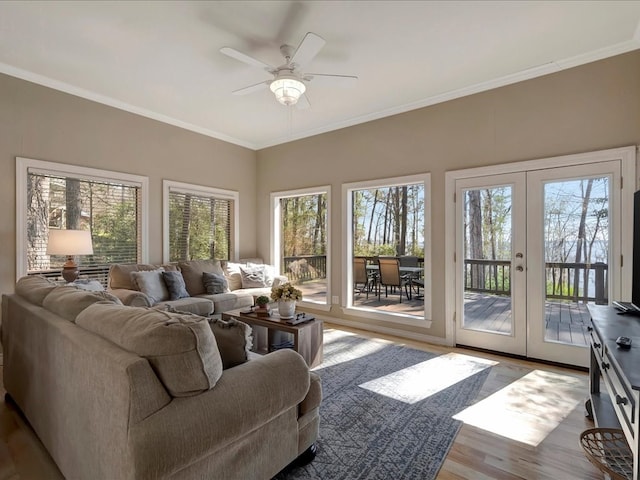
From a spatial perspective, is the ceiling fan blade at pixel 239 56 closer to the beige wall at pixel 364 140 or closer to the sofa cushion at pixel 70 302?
the sofa cushion at pixel 70 302

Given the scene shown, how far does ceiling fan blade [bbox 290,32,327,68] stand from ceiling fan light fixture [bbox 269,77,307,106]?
0.17 metres

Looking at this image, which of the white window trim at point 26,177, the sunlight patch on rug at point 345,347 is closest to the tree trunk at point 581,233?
the sunlight patch on rug at point 345,347

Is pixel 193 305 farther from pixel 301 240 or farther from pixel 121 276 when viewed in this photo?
pixel 301 240

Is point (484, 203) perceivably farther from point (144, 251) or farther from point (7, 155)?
point (7, 155)

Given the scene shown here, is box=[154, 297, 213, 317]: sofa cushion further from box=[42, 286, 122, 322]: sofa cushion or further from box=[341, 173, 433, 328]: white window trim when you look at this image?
box=[341, 173, 433, 328]: white window trim

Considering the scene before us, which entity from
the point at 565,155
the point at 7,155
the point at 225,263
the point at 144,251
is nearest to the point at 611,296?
the point at 565,155

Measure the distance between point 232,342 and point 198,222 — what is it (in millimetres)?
4012

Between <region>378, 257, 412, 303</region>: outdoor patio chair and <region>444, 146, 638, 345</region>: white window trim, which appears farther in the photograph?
<region>378, 257, 412, 303</region>: outdoor patio chair

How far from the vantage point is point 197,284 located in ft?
14.8

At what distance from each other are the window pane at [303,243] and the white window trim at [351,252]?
913 mm

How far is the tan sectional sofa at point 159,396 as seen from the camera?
1.15 m

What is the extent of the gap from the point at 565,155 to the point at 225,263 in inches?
179

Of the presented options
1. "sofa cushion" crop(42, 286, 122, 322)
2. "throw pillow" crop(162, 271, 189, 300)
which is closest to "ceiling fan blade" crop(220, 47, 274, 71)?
"sofa cushion" crop(42, 286, 122, 322)

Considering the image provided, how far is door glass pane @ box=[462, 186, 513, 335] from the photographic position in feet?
11.8
